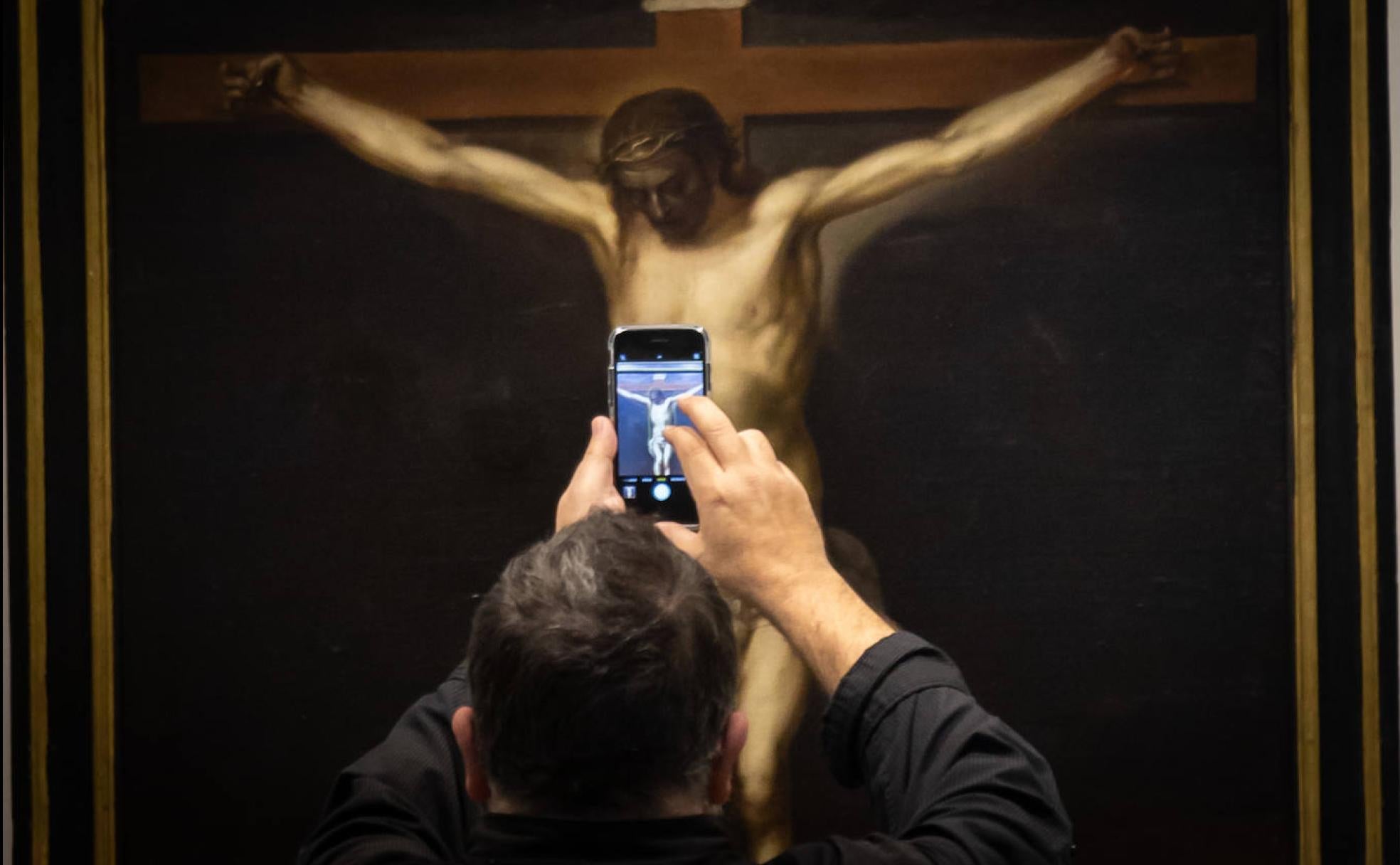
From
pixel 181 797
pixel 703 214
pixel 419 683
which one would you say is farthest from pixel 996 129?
pixel 181 797

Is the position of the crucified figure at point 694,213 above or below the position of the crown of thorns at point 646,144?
below

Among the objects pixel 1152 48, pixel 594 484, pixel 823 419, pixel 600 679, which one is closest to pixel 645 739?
pixel 600 679

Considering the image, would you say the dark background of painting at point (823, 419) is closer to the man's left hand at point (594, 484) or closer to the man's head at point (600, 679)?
the man's left hand at point (594, 484)

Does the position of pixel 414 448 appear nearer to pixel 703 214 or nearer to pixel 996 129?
pixel 703 214

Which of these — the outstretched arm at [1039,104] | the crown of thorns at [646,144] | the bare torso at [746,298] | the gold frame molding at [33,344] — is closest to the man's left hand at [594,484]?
the bare torso at [746,298]

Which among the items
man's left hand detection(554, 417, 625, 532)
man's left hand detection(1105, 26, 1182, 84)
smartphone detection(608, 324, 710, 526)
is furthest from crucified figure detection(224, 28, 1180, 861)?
man's left hand detection(554, 417, 625, 532)

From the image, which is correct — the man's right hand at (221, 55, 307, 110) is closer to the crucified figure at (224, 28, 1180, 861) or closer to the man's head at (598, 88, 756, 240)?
the crucified figure at (224, 28, 1180, 861)

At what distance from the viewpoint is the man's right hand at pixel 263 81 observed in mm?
1914

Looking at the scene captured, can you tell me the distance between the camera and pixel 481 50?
6.25 feet

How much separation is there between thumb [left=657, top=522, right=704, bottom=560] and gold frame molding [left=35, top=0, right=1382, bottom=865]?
0.98 metres

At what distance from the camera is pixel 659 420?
167cm

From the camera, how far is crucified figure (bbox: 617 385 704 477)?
166cm

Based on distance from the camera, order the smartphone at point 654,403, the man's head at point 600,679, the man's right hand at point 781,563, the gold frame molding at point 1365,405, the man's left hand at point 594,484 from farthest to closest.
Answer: the gold frame molding at point 1365,405 < the smartphone at point 654,403 < the man's left hand at point 594,484 < the man's right hand at point 781,563 < the man's head at point 600,679

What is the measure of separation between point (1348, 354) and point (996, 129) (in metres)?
0.55
